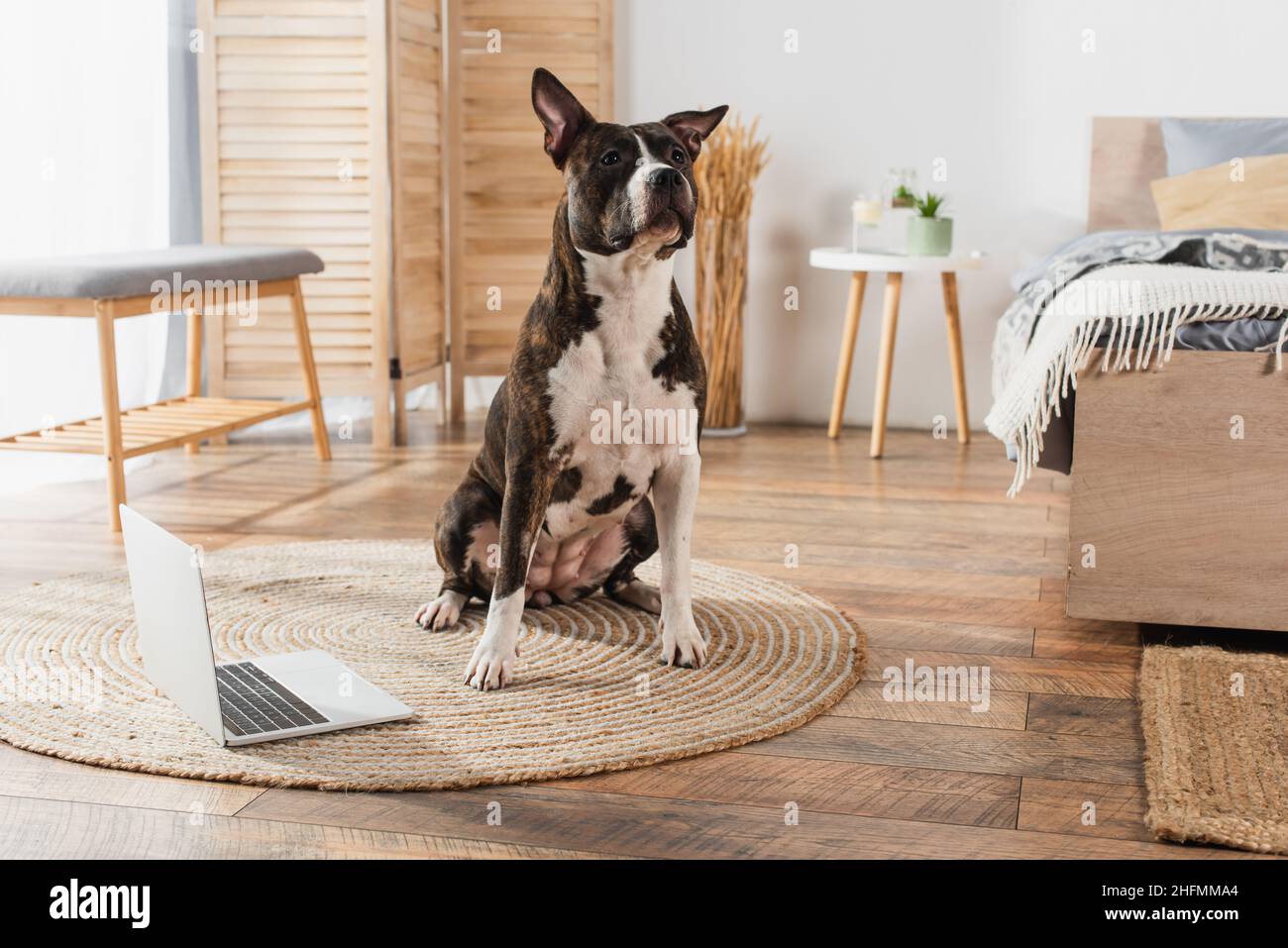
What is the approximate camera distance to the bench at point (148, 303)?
2.68 metres

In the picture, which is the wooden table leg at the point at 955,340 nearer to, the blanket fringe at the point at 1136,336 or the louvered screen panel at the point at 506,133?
the louvered screen panel at the point at 506,133

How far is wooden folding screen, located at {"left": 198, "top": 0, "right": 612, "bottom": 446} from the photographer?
11.9 ft

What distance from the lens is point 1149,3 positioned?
149 inches

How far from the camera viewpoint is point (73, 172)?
3451mm

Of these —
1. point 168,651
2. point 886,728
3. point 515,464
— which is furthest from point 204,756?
point 886,728

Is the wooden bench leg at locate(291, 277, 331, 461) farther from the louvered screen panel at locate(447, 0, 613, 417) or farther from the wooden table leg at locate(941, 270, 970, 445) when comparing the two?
the wooden table leg at locate(941, 270, 970, 445)

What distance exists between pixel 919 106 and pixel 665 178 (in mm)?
2547

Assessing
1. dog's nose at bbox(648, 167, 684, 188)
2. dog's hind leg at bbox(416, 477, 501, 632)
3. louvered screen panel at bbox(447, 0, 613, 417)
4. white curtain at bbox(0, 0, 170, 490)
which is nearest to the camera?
dog's nose at bbox(648, 167, 684, 188)

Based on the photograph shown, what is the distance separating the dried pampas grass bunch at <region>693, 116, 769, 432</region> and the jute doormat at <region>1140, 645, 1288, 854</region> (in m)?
2.08

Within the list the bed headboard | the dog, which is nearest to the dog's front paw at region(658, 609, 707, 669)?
the dog

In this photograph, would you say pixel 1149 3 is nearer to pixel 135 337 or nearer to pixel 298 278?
pixel 298 278

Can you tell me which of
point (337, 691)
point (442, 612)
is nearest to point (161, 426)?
point (442, 612)

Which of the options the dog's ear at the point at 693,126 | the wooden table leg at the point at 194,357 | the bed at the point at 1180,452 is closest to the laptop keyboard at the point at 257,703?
the dog's ear at the point at 693,126

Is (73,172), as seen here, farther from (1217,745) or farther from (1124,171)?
(1217,745)
